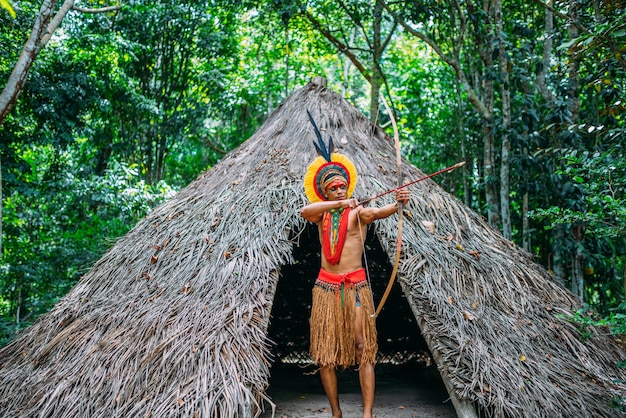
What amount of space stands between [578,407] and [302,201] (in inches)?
103

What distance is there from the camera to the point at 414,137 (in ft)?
41.9

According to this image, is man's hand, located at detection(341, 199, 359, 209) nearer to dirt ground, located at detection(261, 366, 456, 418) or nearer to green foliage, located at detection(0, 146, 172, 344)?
dirt ground, located at detection(261, 366, 456, 418)

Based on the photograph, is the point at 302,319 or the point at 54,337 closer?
the point at 54,337

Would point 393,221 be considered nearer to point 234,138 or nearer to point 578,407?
point 578,407

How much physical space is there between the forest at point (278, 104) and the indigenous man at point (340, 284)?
1037mm

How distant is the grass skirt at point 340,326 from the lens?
423 centimetres

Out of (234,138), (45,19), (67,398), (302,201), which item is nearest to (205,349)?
(67,398)

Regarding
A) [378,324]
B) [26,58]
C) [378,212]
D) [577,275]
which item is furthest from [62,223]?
[577,275]

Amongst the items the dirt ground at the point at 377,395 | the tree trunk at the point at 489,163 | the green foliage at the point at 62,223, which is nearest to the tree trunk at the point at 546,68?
the tree trunk at the point at 489,163

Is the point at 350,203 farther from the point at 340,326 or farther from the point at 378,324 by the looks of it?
the point at 378,324

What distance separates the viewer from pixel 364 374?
4.18m

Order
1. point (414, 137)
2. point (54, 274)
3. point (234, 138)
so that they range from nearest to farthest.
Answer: point (54, 274) < point (414, 137) < point (234, 138)

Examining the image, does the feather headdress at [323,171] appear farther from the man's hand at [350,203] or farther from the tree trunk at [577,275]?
the tree trunk at [577,275]

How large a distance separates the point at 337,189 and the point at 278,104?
7.33 metres
